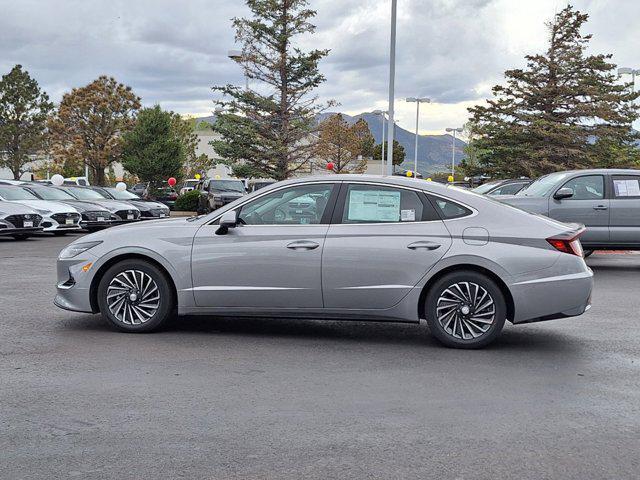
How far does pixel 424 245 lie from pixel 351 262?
26.4 inches

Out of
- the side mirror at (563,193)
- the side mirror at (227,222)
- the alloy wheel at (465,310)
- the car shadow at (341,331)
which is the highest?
the side mirror at (563,193)

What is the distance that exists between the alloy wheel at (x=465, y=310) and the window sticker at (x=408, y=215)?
714mm

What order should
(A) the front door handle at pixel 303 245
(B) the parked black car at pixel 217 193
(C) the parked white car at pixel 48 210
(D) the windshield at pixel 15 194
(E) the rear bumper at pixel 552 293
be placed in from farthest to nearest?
(B) the parked black car at pixel 217 193 < (D) the windshield at pixel 15 194 < (C) the parked white car at pixel 48 210 < (A) the front door handle at pixel 303 245 < (E) the rear bumper at pixel 552 293

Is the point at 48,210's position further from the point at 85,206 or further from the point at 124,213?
the point at 124,213

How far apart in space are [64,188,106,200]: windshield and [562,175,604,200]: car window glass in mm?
16150

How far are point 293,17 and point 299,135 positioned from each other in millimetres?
6126

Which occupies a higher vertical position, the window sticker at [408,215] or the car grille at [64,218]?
the window sticker at [408,215]

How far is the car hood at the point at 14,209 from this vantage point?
18.5m

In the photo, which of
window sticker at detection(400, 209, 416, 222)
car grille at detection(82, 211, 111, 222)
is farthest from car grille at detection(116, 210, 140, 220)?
window sticker at detection(400, 209, 416, 222)

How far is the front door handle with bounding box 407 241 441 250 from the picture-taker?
6.70m

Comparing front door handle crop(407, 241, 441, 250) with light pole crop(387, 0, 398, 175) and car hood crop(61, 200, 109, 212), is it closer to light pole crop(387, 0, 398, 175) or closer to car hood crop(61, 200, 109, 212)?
light pole crop(387, 0, 398, 175)

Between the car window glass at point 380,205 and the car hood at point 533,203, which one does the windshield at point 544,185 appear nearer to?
the car hood at point 533,203

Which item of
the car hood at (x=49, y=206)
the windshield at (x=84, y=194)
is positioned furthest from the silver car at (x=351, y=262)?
the windshield at (x=84, y=194)

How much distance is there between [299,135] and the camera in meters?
39.3
